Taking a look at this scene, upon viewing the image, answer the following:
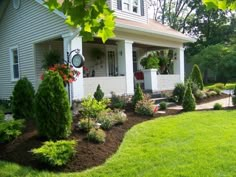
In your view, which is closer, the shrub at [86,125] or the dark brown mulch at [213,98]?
the shrub at [86,125]

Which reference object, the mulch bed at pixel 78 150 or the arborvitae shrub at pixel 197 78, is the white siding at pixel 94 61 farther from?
the mulch bed at pixel 78 150

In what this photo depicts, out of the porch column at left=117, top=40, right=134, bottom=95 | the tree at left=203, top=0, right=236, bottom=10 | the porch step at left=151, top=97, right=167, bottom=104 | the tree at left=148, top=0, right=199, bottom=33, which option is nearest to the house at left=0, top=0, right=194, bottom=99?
the porch column at left=117, top=40, right=134, bottom=95

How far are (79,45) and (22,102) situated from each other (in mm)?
2985

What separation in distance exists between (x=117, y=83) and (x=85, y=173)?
7082 mm

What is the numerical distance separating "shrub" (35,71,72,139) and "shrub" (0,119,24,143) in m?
0.53

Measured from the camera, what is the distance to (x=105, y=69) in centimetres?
1523

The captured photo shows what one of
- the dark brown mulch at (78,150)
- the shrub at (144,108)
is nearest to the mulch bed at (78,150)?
the dark brown mulch at (78,150)

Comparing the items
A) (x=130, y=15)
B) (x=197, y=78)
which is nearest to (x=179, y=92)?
(x=197, y=78)

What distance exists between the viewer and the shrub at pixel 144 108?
925 centimetres

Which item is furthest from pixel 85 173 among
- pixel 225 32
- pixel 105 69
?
pixel 225 32

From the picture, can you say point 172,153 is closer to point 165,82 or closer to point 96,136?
point 96,136

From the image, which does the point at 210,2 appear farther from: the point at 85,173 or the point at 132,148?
the point at 132,148

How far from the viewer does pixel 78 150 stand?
576 centimetres

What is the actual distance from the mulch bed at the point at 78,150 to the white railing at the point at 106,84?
376 centimetres
